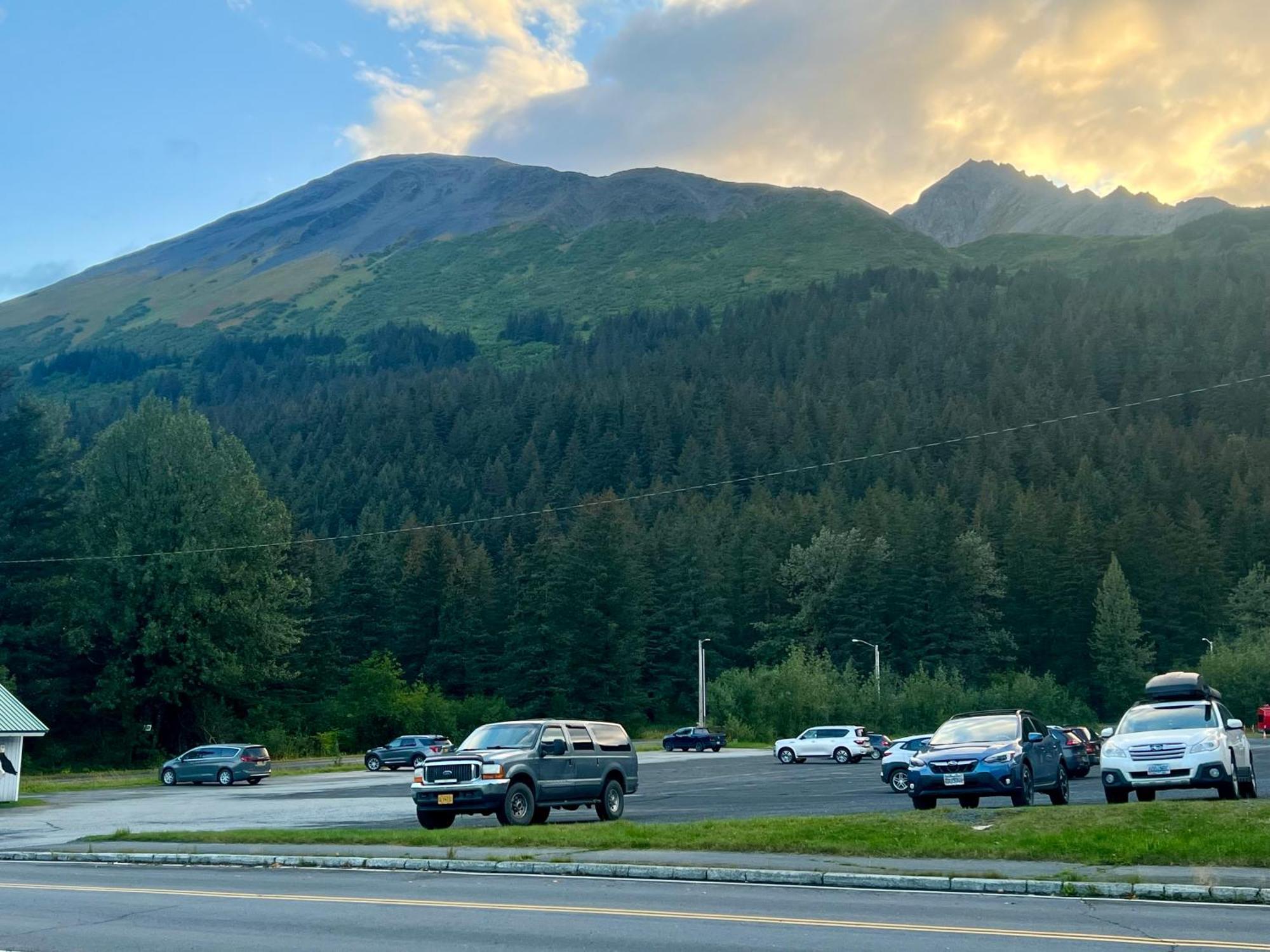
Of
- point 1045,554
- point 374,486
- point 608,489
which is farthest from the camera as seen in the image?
point 374,486

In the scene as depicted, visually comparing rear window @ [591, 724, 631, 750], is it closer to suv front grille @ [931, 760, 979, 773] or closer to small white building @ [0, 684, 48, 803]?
suv front grille @ [931, 760, 979, 773]

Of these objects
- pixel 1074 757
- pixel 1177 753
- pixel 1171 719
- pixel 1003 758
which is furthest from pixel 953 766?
pixel 1074 757

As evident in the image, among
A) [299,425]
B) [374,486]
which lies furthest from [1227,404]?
[299,425]

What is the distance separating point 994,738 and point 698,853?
7516mm

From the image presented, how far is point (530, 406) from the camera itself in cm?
17988

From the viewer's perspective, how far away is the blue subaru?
21281mm

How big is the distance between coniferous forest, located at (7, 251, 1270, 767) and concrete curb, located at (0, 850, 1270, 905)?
49.0 meters

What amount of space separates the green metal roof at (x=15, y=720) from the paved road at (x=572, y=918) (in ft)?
85.4

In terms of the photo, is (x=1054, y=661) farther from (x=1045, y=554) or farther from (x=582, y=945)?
(x=582, y=945)

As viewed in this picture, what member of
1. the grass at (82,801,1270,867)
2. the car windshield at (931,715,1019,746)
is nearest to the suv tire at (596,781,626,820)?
the grass at (82,801,1270,867)

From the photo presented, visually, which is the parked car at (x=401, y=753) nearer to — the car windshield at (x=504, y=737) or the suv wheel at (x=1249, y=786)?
the car windshield at (x=504, y=737)

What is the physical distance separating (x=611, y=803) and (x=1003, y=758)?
300 inches

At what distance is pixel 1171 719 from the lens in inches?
866

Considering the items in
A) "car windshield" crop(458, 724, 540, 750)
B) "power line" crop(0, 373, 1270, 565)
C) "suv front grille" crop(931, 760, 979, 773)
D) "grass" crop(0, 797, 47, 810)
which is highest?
"power line" crop(0, 373, 1270, 565)
